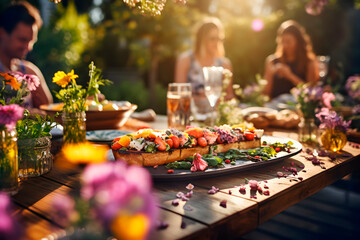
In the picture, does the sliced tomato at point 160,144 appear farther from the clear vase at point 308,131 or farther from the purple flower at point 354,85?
the purple flower at point 354,85

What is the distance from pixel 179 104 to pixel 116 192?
5.61 feet

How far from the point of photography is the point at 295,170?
1.35m

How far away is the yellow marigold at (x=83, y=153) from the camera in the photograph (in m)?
1.36

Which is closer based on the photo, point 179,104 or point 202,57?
point 179,104

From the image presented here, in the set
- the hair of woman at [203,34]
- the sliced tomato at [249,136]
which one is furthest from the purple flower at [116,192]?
the hair of woman at [203,34]

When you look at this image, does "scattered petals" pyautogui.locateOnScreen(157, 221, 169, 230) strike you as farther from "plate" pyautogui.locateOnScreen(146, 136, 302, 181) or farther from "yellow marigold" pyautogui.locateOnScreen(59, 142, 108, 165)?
"yellow marigold" pyautogui.locateOnScreen(59, 142, 108, 165)

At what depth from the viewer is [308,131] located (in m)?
2.07

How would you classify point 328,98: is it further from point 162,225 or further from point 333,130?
point 162,225

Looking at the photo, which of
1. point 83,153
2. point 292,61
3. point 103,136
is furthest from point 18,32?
point 292,61

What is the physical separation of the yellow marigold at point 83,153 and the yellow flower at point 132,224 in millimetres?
965

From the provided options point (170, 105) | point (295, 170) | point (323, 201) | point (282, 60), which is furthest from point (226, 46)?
point (295, 170)

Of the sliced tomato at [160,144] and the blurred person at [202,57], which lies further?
the blurred person at [202,57]

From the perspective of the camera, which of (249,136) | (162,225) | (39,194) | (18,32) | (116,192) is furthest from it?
(18,32)

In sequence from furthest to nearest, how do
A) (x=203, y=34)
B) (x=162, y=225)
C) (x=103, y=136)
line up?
(x=203, y=34) → (x=103, y=136) → (x=162, y=225)
